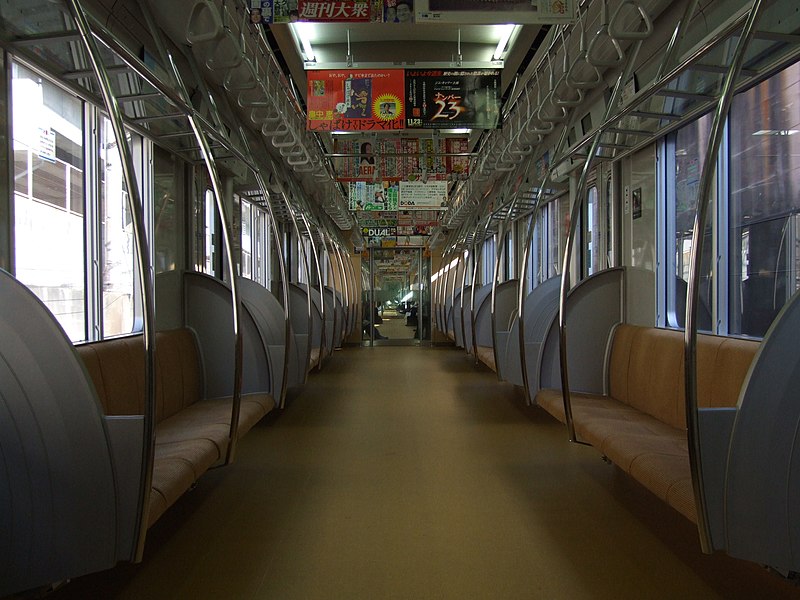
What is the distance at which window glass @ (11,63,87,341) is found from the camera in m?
2.88

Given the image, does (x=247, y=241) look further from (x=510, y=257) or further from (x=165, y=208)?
(x=510, y=257)

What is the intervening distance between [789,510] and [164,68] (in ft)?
13.9

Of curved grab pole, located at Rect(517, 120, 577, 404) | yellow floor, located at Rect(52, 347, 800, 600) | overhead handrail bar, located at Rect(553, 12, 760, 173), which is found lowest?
yellow floor, located at Rect(52, 347, 800, 600)

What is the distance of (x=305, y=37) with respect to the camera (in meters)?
5.57

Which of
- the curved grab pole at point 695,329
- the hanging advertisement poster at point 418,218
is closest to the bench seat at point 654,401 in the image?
the curved grab pole at point 695,329

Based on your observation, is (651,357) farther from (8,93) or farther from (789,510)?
(8,93)

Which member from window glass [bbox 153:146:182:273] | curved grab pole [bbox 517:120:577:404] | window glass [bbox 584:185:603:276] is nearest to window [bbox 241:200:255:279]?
window glass [bbox 153:146:182:273]

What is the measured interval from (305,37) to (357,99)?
923 mm

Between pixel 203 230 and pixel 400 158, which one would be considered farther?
pixel 400 158

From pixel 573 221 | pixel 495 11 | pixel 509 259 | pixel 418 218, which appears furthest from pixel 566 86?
pixel 418 218

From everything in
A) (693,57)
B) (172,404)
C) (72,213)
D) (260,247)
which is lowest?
(172,404)

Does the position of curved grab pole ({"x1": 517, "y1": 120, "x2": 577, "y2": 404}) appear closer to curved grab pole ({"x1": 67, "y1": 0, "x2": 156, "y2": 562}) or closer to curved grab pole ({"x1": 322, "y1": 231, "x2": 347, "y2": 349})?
curved grab pole ({"x1": 67, "y1": 0, "x2": 156, "y2": 562})

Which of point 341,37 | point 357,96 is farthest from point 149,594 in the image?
point 341,37

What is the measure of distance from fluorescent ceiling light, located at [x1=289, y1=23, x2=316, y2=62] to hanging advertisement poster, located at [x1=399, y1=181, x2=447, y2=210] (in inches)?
126
